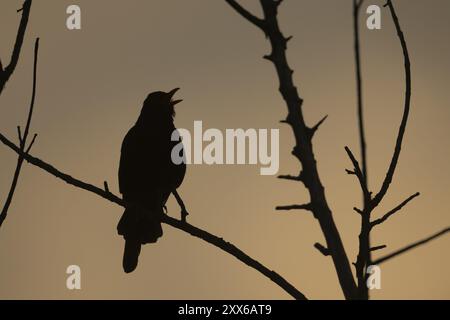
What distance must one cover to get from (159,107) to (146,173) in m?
0.85

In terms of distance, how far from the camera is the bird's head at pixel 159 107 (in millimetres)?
6887

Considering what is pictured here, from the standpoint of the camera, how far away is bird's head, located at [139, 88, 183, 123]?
6887 millimetres

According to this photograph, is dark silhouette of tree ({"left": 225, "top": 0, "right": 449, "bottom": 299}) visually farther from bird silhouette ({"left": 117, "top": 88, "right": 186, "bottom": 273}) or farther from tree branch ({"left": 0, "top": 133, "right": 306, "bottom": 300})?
bird silhouette ({"left": 117, "top": 88, "right": 186, "bottom": 273})

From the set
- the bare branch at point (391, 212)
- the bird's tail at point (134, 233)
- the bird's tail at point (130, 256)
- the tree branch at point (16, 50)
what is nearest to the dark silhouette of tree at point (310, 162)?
the bare branch at point (391, 212)

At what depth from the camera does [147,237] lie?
21.0 ft

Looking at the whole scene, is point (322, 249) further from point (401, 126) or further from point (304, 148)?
point (401, 126)

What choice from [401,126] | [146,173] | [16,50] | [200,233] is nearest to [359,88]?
[401,126]

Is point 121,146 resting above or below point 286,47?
above

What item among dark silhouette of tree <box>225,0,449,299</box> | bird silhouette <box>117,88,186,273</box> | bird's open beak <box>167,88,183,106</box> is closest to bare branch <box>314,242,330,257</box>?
dark silhouette of tree <box>225,0,449,299</box>

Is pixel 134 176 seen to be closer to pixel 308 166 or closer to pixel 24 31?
pixel 24 31
